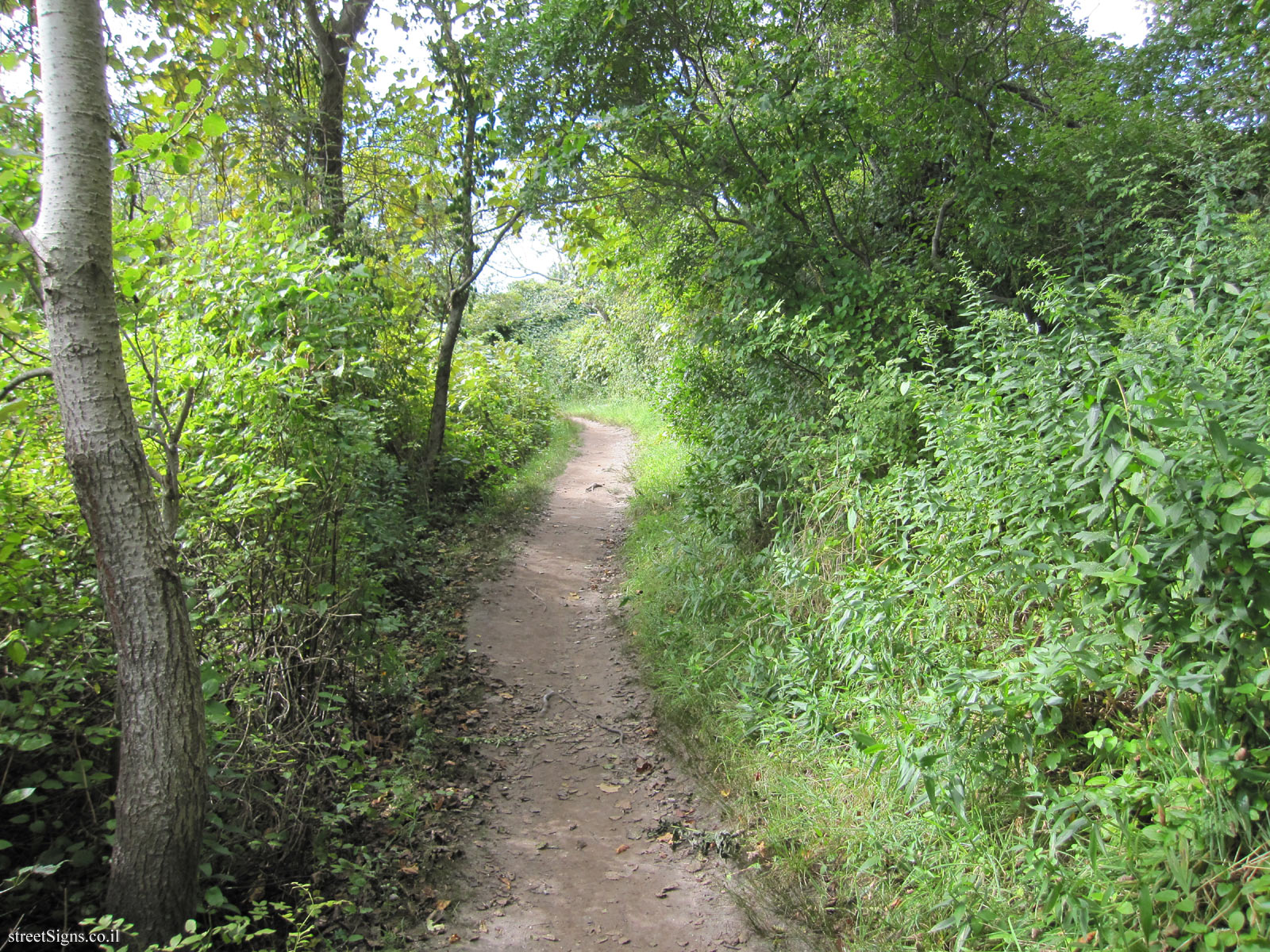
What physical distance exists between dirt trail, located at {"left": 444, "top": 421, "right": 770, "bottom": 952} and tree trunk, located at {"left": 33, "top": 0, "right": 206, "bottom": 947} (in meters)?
1.33

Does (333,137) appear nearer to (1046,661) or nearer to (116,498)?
(116,498)

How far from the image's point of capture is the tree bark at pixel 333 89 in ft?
23.9

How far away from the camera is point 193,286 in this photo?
4148mm

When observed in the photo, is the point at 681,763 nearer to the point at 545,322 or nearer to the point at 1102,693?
the point at 1102,693

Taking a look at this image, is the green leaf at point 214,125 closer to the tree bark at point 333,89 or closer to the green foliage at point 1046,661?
the green foliage at point 1046,661

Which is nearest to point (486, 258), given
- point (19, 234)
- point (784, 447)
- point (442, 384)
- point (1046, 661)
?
point (442, 384)

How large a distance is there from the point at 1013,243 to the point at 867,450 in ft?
8.24

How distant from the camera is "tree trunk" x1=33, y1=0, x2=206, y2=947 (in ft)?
8.42

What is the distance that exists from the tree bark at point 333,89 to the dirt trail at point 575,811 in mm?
4204

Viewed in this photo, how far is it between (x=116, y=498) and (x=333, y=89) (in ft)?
21.4

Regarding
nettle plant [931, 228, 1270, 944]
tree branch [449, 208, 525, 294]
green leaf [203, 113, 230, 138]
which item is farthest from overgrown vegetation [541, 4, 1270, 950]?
green leaf [203, 113, 230, 138]

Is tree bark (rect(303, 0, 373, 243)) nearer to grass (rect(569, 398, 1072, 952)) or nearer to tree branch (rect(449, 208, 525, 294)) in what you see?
tree branch (rect(449, 208, 525, 294))

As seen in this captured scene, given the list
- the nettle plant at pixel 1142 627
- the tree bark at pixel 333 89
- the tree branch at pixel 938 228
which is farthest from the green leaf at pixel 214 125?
the tree branch at pixel 938 228

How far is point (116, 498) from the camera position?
263cm
